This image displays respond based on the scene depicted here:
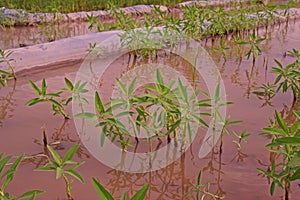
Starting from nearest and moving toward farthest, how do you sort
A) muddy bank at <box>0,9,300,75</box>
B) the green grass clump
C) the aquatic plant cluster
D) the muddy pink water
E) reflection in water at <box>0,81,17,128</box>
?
the aquatic plant cluster < the muddy pink water < reflection in water at <box>0,81,17,128</box> < muddy bank at <box>0,9,300,75</box> < the green grass clump

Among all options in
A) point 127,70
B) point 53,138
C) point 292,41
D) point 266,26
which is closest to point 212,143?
point 53,138

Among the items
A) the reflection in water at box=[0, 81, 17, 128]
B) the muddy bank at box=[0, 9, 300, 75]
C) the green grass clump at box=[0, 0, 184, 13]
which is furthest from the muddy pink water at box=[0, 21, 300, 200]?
the green grass clump at box=[0, 0, 184, 13]

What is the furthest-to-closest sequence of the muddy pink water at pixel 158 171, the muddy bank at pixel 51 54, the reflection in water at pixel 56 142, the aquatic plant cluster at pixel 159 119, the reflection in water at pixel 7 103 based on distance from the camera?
the muddy bank at pixel 51 54 → the reflection in water at pixel 7 103 → the reflection in water at pixel 56 142 → the muddy pink water at pixel 158 171 → the aquatic plant cluster at pixel 159 119

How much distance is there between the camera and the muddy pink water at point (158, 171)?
2.08 meters

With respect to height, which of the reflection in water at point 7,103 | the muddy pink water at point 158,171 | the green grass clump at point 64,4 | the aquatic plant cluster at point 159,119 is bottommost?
the muddy pink water at point 158,171

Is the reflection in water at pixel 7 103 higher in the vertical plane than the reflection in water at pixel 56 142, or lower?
higher

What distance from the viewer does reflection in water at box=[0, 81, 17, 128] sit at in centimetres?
304

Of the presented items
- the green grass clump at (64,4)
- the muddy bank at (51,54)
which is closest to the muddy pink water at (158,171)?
the muddy bank at (51,54)

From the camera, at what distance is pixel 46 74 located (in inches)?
165

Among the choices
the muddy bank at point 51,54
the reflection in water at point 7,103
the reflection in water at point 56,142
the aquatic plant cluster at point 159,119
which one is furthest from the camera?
the muddy bank at point 51,54

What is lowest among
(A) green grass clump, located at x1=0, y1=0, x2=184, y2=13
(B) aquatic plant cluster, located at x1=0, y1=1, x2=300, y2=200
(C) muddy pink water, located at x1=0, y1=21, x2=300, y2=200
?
(C) muddy pink water, located at x1=0, y1=21, x2=300, y2=200

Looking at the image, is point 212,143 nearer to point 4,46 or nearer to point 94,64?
point 94,64

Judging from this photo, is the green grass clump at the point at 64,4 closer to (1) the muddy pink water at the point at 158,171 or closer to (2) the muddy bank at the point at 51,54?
(2) the muddy bank at the point at 51,54

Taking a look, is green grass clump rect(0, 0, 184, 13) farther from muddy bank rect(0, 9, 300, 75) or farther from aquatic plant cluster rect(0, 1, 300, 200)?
aquatic plant cluster rect(0, 1, 300, 200)
